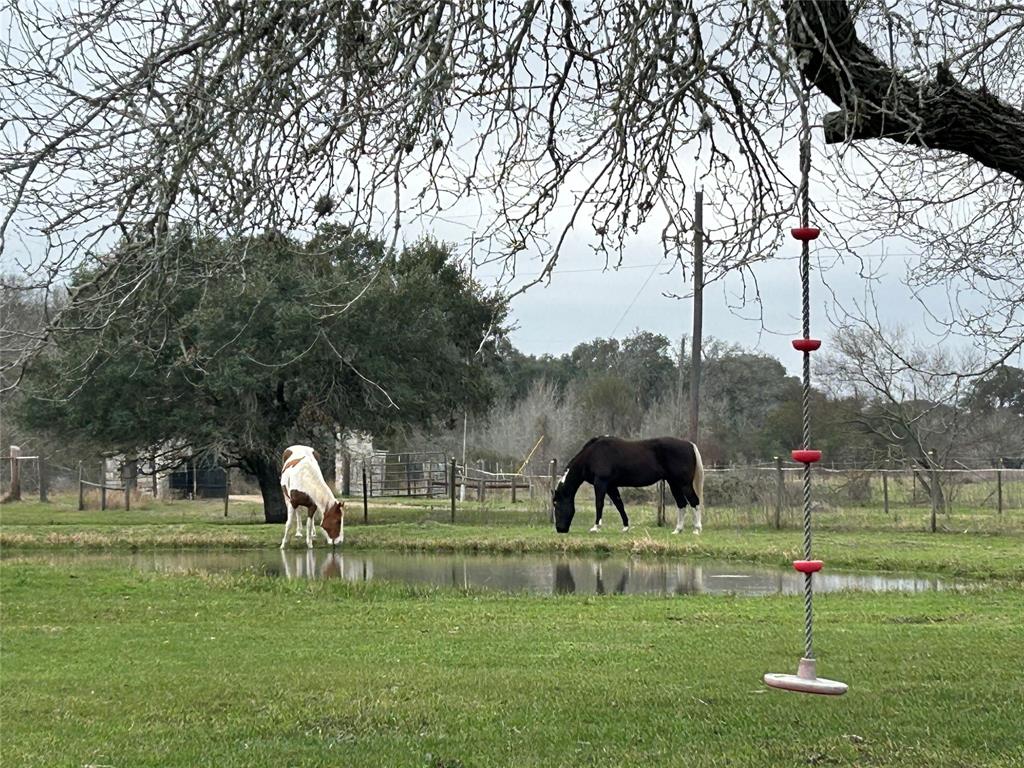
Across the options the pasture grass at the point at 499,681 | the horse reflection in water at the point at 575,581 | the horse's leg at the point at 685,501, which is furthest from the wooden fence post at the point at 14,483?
the pasture grass at the point at 499,681

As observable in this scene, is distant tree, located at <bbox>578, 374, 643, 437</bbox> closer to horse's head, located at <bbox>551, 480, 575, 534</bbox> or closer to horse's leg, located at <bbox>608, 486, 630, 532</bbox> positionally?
horse's leg, located at <bbox>608, 486, 630, 532</bbox>

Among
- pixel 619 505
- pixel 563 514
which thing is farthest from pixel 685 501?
pixel 563 514

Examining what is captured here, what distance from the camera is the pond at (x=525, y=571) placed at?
15.0 meters

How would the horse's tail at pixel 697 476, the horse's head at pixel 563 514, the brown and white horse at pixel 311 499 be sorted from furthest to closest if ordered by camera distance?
the horse's tail at pixel 697 476 < the horse's head at pixel 563 514 < the brown and white horse at pixel 311 499

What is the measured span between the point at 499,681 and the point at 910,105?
174 inches

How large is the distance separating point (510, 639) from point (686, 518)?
17552 millimetres

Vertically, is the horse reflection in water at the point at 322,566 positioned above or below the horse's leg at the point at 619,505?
below

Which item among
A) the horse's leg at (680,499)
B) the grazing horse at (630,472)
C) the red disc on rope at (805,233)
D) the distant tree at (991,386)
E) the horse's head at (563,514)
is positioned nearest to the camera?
the red disc on rope at (805,233)

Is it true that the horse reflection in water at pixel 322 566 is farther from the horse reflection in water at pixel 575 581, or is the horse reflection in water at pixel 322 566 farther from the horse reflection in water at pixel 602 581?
the horse reflection in water at pixel 602 581

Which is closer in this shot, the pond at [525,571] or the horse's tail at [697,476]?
the pond at [525,571]

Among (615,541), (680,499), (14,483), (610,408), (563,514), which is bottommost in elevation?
(615,541)

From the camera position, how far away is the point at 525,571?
56.3 feet

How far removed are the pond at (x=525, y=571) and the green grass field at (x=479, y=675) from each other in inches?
50.6

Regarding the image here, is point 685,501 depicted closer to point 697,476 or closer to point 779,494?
point 697,476
